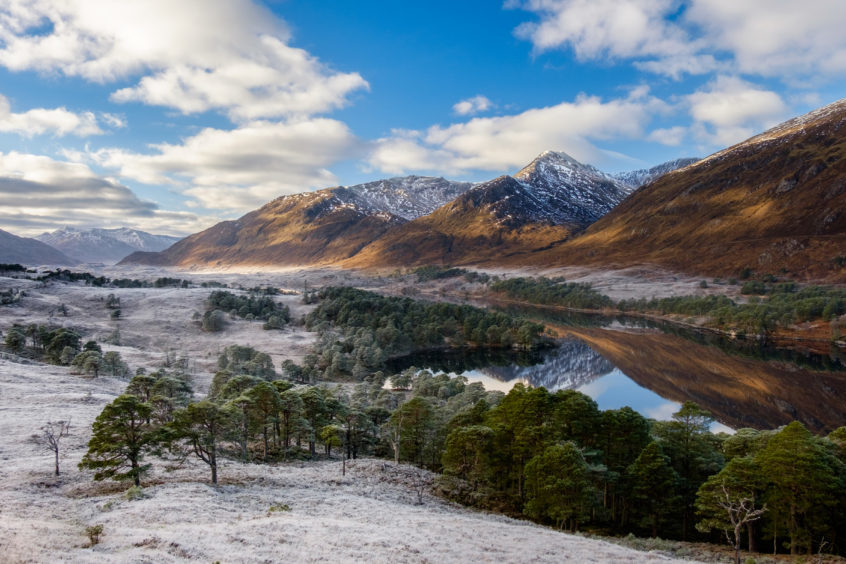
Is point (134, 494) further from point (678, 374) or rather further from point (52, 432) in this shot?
point (678, 374)

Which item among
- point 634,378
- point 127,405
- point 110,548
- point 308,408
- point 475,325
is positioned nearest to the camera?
point 110,548

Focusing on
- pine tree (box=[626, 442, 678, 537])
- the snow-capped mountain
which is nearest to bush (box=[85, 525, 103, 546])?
pine tree (box=[626, 442, 678, 537])

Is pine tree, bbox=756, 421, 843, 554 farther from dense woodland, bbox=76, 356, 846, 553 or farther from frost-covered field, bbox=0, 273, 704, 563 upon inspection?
frost-covered field, bbox=0, 273, 704, 563

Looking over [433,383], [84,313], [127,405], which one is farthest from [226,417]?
[84,313]

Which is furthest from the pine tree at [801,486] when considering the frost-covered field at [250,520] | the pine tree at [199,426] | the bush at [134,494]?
the bush at [134,494]

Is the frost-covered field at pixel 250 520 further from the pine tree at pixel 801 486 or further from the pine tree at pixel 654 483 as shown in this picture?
the pine tree at pixel 801 486

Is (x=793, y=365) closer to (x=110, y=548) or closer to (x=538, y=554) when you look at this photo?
(x=538, y=554)
